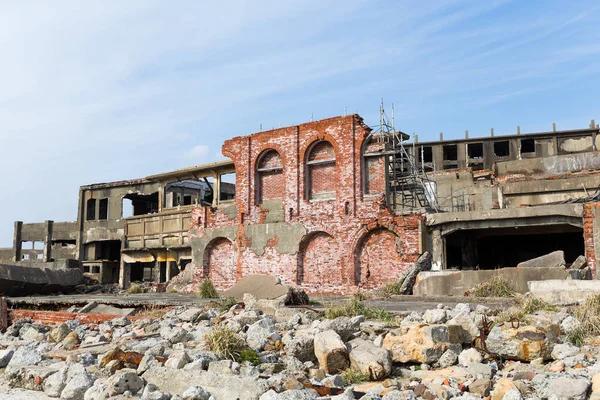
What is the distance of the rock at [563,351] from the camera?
6801 millimetres

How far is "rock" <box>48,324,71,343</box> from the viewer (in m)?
11.2

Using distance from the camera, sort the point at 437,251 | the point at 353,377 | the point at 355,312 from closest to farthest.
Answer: the point at 353,377
the point at 355,312
the point at 437,251

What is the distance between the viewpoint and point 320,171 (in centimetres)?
2247

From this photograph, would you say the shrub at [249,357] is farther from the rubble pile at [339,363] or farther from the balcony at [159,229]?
the balcony at [159,229]

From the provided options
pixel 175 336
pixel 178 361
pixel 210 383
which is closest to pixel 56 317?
pixel 175 336

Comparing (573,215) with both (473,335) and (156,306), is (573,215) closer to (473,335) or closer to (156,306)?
(473,335)

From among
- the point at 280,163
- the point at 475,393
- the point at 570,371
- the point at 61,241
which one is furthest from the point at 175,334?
the point at 61,241

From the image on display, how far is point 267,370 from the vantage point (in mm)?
7113

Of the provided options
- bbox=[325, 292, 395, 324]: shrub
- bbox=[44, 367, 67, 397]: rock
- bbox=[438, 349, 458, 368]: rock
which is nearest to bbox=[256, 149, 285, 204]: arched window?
bbox=[325, 292, 395, 324]: shrub

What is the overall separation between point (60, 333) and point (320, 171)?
1301 cm

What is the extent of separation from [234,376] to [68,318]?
8077 millimetres

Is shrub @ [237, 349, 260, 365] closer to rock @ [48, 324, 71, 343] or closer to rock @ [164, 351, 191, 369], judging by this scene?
rock @ [164, 351, 191, 369]

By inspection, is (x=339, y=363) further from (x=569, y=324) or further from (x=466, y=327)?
(x=569, y=324)

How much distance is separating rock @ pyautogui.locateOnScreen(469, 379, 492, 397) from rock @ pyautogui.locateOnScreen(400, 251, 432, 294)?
11.2 meters
